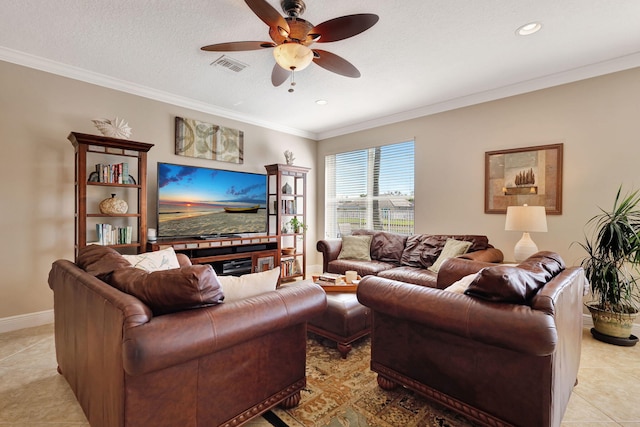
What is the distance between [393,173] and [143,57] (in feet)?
11.4

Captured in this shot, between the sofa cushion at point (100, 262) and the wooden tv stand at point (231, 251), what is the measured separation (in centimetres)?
149

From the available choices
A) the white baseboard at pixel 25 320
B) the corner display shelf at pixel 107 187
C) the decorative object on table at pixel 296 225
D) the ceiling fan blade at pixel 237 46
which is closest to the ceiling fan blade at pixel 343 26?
the ceiling fan blade at pixel 237 46

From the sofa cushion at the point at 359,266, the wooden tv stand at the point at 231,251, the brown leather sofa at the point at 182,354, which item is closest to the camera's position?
the brown leather sofa at the point at 182,354

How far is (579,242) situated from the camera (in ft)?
10.1

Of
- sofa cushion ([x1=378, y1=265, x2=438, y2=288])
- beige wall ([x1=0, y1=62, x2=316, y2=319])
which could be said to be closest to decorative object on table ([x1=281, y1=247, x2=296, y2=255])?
sofa cushion ([x1=378, y1=265, x2=438, y2=288])

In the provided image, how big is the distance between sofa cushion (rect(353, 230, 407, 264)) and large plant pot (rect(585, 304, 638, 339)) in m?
2.04

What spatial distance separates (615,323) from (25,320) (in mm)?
5441

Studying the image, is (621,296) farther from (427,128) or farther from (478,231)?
(427,128)

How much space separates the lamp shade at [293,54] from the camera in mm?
2031

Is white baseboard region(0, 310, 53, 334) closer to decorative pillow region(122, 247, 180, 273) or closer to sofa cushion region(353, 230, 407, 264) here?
decorative pillow region(122, 247, 180, 273)

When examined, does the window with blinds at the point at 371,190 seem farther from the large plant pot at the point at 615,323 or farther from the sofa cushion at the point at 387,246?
the large plant pot at the point at 615,323

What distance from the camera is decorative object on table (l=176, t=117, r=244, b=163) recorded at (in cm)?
391

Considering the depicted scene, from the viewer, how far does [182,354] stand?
1.10m

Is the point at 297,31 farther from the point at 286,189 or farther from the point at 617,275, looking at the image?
the point at 617,275
